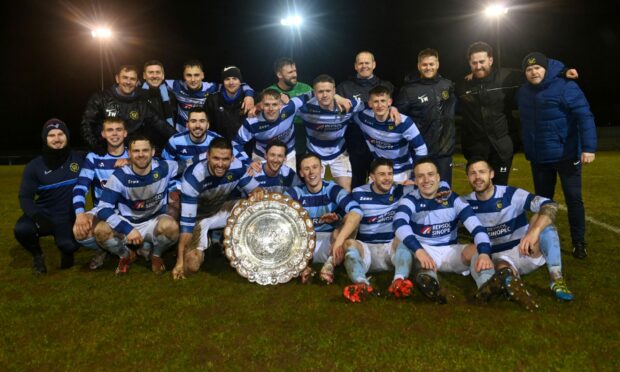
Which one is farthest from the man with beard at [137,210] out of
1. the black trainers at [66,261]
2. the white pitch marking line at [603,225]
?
the white pitch marking line at [603,225]

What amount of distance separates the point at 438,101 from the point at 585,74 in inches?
1325

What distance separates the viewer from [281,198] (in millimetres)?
4590

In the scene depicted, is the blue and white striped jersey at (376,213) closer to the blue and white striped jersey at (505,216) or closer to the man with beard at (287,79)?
the blue and white striped jersey at (505,216)

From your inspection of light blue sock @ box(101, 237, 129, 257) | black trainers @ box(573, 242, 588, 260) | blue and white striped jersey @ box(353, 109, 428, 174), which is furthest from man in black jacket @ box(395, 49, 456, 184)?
light blue sock @ box(101, 237, 129, 257)

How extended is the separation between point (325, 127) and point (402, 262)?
2385 mm

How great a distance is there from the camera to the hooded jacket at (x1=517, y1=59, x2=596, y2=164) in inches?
195

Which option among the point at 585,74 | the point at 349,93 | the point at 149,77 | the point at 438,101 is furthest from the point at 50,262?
the point at 585,74

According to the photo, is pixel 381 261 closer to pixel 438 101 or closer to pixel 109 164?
pixel 438 101

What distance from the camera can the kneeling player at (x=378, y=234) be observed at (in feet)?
13.8

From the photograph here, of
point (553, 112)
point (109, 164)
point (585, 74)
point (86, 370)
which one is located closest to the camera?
point (86, 370)

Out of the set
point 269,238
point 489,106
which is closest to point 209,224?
point 269,238

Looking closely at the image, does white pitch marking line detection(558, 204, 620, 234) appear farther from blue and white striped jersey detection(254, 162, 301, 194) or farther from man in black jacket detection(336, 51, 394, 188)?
blue and white striped jersey detection(254, 162, 301, 194)

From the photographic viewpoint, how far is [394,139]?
→ 18.5ft

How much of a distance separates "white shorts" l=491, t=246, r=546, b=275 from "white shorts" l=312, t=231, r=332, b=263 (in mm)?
1521
